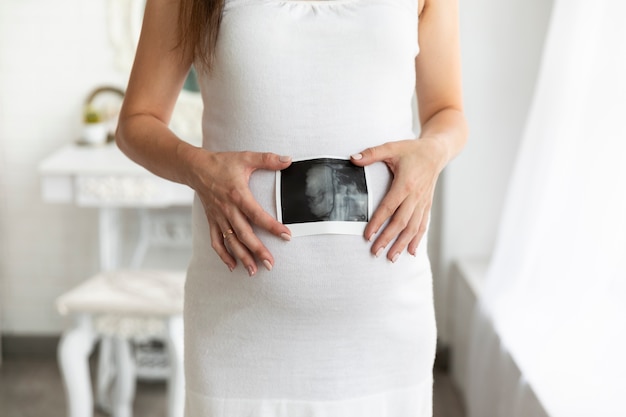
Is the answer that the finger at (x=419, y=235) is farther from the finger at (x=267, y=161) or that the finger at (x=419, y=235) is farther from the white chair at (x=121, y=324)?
the white chair at (x=121, y=324)

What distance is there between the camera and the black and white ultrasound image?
1.13 m

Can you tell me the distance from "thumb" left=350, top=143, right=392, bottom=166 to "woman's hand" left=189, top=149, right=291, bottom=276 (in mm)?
91

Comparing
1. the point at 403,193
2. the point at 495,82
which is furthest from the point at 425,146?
the point at 495,82

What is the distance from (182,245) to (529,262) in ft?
5.02

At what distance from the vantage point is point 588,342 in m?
1.73

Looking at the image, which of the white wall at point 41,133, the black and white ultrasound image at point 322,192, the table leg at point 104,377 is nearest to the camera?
the black and white ultrasound image at point 322,192

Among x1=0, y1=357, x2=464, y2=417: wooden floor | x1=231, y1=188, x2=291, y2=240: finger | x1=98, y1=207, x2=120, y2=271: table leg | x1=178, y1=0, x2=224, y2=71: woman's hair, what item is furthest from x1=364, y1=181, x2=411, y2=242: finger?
x1=98, y1=207, x2=120, y2=271: table leg

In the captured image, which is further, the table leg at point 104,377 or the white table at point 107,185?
the table leg at point 104,377

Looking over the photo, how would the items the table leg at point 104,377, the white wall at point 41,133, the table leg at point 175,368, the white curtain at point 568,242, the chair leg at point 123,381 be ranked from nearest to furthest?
the white curtain at point 568,242 < the table leg at point 175,368 < the chair leg at point 123,381 < the table leg at point 104,377 < the white wall at point 41,133

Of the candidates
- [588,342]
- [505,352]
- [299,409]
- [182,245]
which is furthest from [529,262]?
[182,245]

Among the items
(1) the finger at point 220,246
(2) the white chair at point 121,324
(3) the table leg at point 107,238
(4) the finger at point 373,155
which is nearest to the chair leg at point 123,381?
(2) the white chair at point 121,324

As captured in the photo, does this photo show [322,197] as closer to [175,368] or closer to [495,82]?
[175,368]

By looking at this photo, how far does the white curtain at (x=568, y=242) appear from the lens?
1.63 meters

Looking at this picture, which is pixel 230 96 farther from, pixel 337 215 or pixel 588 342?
pixel 588 342
